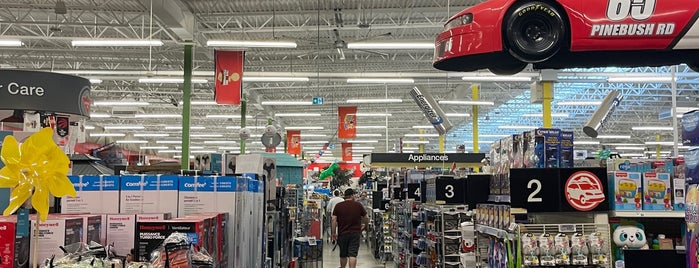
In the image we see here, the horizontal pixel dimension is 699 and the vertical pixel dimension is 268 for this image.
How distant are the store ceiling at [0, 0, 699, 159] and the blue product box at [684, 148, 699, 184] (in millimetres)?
8210

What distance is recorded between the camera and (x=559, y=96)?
2352 centimetres

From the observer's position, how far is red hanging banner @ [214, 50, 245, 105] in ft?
41.1

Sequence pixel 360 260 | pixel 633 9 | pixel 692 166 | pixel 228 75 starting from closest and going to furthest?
pixel 692 166
pixel 633 9
pixel 228 75
pixel 360 260

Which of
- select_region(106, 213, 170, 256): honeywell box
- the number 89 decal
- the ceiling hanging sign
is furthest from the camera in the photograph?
the ceiling hanging sign

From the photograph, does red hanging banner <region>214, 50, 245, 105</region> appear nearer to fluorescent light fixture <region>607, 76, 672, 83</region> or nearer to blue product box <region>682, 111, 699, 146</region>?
fluorescent light fixture <region>607, 76, 672, 83</region>

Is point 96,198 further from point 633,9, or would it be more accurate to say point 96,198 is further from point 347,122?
point 347,122

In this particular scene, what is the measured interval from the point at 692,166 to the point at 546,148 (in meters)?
1.02

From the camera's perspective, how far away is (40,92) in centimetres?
722

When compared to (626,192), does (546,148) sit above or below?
above

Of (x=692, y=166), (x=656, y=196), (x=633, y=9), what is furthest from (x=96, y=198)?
(x=633, y=9)

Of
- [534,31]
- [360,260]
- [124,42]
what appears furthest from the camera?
[360,260]

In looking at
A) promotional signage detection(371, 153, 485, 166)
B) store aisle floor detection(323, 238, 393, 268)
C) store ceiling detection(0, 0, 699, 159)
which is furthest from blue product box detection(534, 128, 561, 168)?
promotional signage detection(371, 153, 485, 166)

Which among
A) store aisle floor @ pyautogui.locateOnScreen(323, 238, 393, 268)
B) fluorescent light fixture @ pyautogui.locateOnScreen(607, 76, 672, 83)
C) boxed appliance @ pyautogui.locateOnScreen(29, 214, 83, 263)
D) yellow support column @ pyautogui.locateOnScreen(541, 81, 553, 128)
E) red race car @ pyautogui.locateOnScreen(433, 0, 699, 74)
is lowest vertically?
store aisle floor @ pyautogui.locateOnScreen(323, 238, 393, 268)

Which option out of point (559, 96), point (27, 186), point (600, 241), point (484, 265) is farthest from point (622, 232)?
point (559, 96)
